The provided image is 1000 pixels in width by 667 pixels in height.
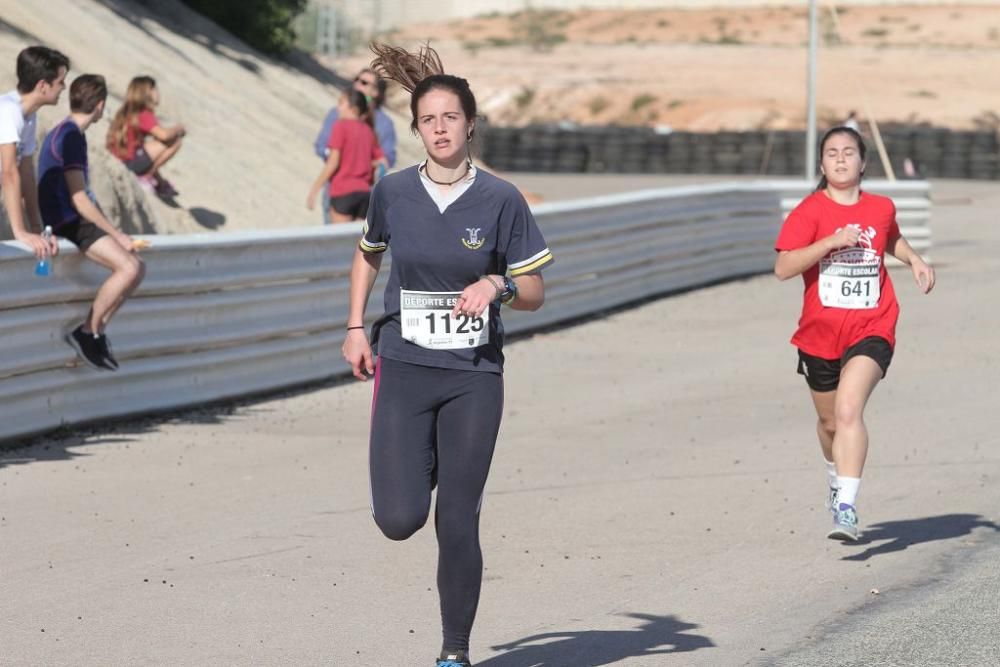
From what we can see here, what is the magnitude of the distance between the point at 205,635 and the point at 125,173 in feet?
34.2

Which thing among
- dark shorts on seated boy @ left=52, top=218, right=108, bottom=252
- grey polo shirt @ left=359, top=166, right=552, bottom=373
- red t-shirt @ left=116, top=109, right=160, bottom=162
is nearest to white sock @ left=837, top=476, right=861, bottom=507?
grey polo shirt @ left=359, top=166, right=552, bottom=373

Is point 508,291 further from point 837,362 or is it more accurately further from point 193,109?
point 193,109

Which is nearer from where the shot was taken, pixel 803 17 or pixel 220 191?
pixel 220 191

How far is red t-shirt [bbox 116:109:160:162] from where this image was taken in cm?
1736

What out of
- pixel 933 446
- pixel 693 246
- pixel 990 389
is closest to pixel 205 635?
pixel 933 446

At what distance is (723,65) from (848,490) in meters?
73.9

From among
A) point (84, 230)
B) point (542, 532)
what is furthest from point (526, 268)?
point (84, 230)

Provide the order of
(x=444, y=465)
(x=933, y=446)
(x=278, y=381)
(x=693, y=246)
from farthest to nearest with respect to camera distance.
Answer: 1. (x=693, y=246)
2. (x=278, y=381)
3. (x=933, y=446)
4. (x=444, y=465)

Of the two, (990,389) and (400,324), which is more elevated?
(400,324)

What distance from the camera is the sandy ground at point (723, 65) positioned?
213 feet

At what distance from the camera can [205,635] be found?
20.4 ft

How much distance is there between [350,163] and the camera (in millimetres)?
15031

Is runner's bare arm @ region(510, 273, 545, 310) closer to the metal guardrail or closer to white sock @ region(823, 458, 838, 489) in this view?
white sock @ region(823, 458, 838, 489)

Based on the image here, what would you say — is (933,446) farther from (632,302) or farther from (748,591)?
(632,302)
